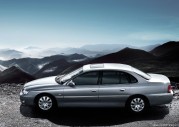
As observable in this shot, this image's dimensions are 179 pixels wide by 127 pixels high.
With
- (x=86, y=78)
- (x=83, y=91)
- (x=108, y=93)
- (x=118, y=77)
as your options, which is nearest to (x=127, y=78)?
(x=118, y=77)

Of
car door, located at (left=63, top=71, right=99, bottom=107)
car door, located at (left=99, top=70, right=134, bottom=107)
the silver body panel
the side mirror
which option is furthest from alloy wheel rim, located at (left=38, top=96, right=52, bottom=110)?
car door, located at (left=99, top=70, right=134, bottom=107)

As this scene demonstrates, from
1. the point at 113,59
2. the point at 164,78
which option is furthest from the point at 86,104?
the point at 113,59

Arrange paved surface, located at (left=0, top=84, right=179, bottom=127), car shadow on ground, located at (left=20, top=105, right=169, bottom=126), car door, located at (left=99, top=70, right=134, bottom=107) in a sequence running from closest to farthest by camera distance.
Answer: paved surface, located at (left=0, top=84, right=179, bottom=127)
car shadow on ground, located at (left=20, top=105, right=169, bottom=126)
car door, located at (left=99, top=70, right=134, bottom=107)

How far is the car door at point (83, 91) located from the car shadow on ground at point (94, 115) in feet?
1.44

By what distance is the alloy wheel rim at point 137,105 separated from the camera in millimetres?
10422

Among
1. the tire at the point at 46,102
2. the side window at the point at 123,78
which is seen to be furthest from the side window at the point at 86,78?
the tire at the point at 46,102

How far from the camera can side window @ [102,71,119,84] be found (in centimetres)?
1049

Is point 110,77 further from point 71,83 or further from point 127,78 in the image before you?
point 71,83

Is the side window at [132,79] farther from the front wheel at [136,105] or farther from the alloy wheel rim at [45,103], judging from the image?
the alloy wheel rim at [45,103]

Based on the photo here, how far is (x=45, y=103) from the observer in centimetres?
1059

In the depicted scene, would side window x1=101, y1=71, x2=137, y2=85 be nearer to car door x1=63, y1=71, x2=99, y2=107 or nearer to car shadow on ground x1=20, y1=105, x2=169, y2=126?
car door x1=63, y1=71, x2=99, y2=107

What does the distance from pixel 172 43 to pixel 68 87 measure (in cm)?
16554

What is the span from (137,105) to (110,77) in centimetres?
119

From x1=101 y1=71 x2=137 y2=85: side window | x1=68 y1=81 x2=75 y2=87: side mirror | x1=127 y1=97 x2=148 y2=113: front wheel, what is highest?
x1=101 y1=71 x2=137 y2=85: side window
